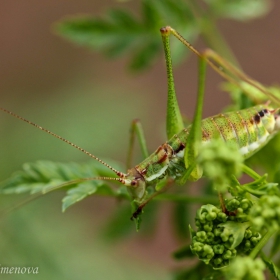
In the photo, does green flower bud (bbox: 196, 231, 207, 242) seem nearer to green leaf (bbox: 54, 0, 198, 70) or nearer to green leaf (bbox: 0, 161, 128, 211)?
green leaf (bbox: 0, 161, 128, 211)

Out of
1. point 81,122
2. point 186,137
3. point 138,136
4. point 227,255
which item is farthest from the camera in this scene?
point 81,122

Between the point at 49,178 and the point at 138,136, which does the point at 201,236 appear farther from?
the point at 138,136

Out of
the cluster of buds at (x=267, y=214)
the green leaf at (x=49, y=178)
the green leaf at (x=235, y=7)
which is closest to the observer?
the cluster of buds at (x=267, y=214)

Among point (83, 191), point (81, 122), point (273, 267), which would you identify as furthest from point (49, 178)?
point (81, 122)

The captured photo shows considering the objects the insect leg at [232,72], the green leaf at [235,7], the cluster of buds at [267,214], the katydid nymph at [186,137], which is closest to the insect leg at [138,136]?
the katydid nymph at [186,137]

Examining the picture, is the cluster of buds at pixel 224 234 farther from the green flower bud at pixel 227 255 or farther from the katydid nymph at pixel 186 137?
the katydid nymph at pixel 186 137

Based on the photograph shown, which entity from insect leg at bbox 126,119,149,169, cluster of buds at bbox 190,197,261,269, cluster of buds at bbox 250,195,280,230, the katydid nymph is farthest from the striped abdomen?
cluster of buds at bbox 250,195,280,230

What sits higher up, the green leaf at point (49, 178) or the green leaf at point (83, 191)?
the green leaf at point (49, 178)
